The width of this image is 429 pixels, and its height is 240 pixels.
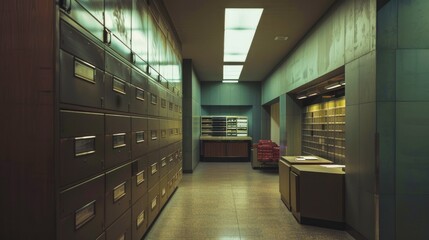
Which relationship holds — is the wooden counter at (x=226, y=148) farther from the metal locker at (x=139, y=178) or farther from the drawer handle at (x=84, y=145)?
the drawer handle at (x=84, y=145)

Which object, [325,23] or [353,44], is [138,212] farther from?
[325,23]

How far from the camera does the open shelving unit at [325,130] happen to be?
5.07 m

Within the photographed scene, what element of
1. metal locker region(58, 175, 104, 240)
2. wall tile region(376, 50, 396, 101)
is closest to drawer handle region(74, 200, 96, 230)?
metal locker region(58, 175, 104, 240)

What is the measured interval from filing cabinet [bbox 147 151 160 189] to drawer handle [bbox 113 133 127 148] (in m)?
0.98

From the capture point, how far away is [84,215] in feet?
6.30

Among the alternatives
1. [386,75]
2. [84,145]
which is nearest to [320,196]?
[386,75]

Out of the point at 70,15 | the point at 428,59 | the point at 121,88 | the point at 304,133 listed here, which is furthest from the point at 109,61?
the point at 304,133

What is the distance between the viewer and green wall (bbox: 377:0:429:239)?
301 cm

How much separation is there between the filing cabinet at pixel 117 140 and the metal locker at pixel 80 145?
12 centimetres

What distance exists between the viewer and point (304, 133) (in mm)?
7445

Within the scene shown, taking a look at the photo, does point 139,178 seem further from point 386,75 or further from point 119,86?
point 386,75

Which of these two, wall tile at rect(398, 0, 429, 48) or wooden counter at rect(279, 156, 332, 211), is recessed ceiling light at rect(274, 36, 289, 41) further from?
wall tile at rect(398, 0, 429, 48)

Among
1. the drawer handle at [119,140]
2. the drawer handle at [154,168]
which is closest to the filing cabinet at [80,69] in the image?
the drawer handle at [119,140]

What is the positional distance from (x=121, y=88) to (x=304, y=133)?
584 cm
